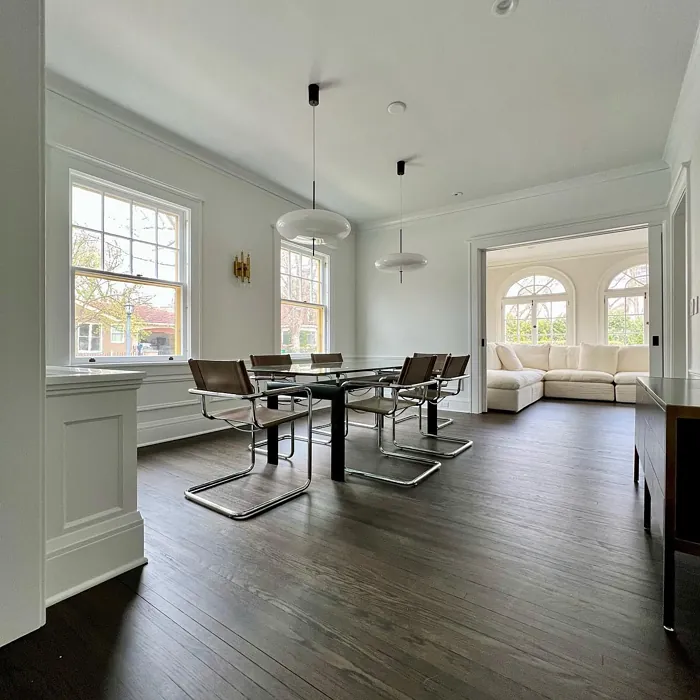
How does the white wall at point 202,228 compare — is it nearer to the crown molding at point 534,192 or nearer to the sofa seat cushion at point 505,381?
the crown molding at point 534,192

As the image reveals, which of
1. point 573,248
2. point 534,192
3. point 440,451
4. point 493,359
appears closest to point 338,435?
point 440,451

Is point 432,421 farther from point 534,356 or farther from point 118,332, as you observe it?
point 534,356

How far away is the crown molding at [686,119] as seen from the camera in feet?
8.29

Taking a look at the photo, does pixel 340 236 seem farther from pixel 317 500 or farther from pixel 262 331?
A: pixel 262 331

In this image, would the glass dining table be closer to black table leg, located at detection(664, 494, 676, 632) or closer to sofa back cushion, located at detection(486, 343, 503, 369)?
black table leg, located at detection(664, 494, 676, 632)

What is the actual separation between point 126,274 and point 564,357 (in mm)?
7426

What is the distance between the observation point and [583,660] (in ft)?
3.51

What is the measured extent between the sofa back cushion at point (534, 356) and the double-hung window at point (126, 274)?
644 centimetres

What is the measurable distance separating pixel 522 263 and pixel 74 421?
8677mm

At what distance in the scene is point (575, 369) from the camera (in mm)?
7383

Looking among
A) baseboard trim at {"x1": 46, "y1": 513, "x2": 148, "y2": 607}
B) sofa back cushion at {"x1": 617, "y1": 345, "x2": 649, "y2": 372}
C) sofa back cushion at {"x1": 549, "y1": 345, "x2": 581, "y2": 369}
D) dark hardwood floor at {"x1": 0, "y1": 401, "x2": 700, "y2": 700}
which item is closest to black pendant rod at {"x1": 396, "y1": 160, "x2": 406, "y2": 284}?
dark hardwood floor at {"x1": 0, "y1": 401, "x2": 700, "y2": 700}

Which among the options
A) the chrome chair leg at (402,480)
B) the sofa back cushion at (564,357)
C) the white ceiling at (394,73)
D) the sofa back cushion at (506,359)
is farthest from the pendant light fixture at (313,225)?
the sofa back cushion at (564,357)

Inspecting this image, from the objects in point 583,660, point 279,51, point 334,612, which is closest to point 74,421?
point 334,612

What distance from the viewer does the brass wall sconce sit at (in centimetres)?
426
